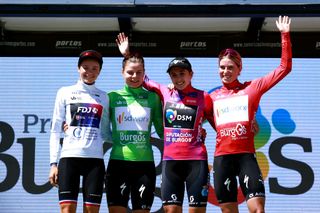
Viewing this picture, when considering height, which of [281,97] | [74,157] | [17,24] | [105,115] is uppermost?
[17,24]

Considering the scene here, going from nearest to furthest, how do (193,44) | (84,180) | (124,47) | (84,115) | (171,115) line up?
(84,180), (84,115), (171,115), (124,47), (193,44)

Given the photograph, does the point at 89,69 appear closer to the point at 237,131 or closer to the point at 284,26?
the point at 237,131

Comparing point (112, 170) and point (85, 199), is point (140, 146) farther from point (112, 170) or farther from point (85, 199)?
point (85, 199)

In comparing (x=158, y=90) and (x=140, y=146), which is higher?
(x=158, y=90)

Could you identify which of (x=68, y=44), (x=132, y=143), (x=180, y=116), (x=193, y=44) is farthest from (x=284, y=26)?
(x=68, y=44)

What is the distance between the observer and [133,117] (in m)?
4.97

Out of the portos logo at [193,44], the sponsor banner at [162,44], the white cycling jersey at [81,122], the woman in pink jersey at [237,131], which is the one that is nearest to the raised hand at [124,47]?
the white cycling jersey at [81,122]

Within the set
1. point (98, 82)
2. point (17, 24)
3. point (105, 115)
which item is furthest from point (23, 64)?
point (105, 115)

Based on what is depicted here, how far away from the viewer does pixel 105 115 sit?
4.96m

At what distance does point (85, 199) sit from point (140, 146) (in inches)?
23.7

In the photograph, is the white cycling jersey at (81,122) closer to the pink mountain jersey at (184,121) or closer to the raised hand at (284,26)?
the pink mountain jersey at (184,121)

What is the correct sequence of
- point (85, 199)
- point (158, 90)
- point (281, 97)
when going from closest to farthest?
point (85, 199), point (158, 90), point (281, 97)

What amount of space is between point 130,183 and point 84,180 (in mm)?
367

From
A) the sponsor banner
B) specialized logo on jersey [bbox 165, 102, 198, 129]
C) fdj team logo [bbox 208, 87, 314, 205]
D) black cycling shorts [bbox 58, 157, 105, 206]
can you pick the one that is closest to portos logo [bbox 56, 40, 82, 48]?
the sponsor banner
